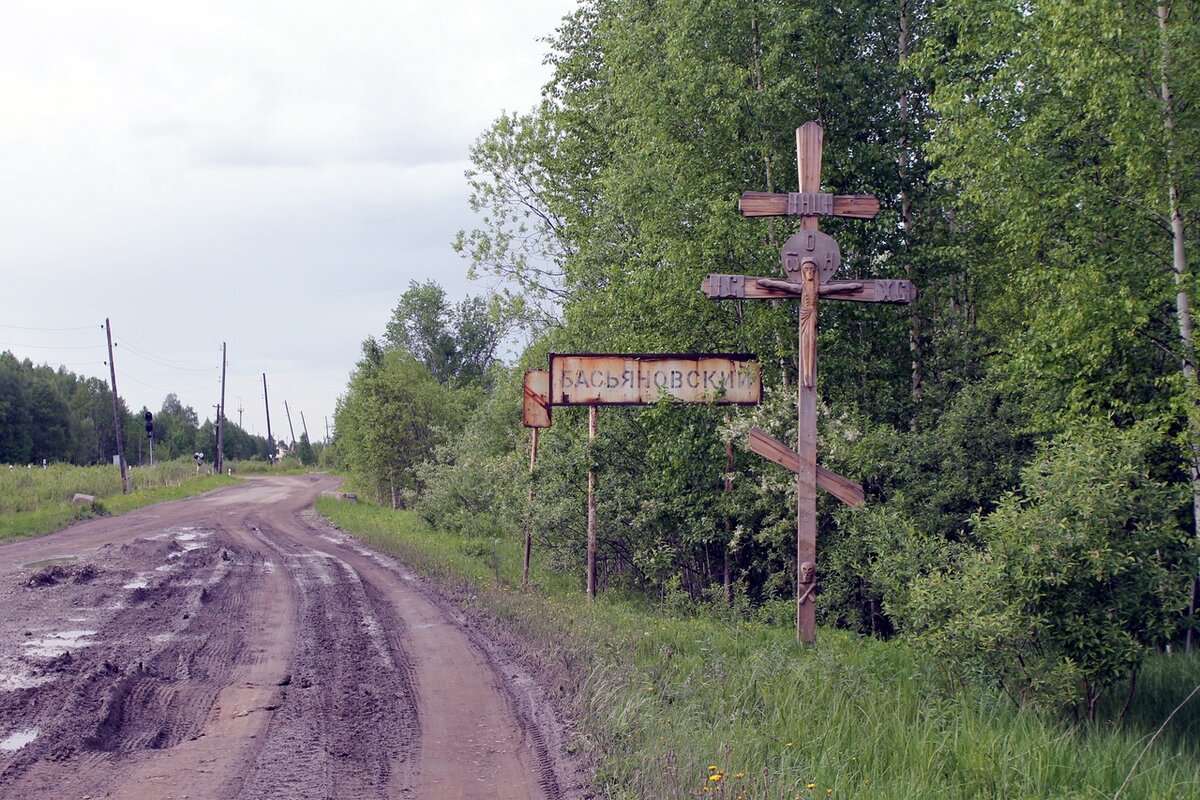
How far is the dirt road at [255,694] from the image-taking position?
6469 mm

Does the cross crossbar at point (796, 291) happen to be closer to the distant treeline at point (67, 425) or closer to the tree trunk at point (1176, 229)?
the tree trunk at point (1176, 229)

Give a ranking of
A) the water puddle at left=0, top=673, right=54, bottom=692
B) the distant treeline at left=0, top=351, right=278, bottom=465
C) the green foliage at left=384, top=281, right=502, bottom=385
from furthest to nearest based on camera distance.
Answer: the distant treeline at left=0, top=351, right=278, bottom=465
the green foliage at left=384, top=281, right=502, bottom=385
the water puddle at left=0, top=673, right=54, bottom=692

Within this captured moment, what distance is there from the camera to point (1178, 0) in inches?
434

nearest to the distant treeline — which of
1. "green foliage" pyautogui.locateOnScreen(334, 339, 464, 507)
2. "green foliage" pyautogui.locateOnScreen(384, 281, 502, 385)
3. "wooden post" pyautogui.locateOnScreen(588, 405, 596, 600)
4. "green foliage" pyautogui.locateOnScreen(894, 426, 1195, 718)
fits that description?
"green foliage" pyautogui.locateOnScreen(384, 281, 502, 385)

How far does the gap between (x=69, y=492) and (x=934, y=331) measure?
32889 millimetres

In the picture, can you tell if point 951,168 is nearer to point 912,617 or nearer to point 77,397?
point 912,617

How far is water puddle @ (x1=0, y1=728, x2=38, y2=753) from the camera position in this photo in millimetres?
6906

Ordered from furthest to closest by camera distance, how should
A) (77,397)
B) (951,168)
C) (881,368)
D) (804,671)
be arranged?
(77,397), (881,368), (951,168), (804,671)

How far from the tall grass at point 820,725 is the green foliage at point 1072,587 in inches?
15.4

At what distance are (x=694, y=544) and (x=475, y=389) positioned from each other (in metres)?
29.9

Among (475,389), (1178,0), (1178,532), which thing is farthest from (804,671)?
(475,389)

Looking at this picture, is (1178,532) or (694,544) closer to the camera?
(1178,532)

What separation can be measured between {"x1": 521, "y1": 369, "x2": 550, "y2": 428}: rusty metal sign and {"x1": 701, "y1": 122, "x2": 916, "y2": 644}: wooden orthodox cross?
5.85m

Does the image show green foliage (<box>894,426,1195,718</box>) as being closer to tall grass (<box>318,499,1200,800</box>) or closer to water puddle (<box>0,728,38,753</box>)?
tall grass (<box>318,499,1200,800</box>)
